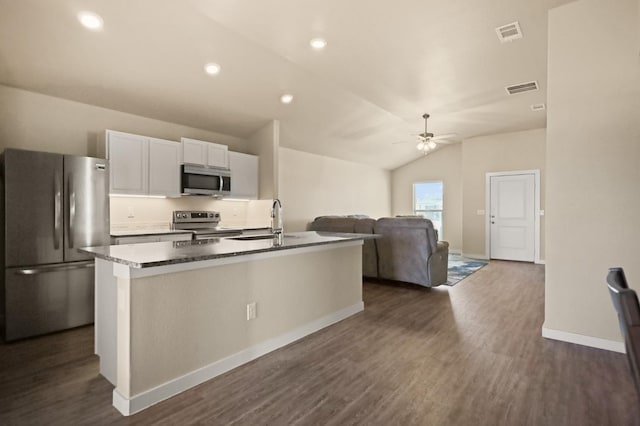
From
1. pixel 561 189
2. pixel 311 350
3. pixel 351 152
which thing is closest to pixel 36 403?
pixel 311 350

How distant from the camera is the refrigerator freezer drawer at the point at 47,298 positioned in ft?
10.00

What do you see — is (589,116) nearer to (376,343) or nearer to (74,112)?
(376,343)

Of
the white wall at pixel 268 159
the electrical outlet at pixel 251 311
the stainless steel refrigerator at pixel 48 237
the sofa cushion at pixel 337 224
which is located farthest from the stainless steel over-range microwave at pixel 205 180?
the electrical outlet at pixel 251 311

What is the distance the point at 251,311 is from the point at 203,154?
9.98 ft

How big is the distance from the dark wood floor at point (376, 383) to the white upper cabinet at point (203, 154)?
2480 mm

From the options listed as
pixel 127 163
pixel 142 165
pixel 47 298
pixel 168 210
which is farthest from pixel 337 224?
pixel 47 298

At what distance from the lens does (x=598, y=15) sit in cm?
290

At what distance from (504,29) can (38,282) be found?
535cm

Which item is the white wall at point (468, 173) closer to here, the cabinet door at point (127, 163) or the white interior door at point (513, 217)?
the white interior door at point (513, 217)

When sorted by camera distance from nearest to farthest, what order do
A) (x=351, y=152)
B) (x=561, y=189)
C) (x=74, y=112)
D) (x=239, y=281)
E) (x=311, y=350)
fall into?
(x=239, y=281), (x=311, y=350), (x=561, y=189), (x=74, y=112), (x=351, y=152)

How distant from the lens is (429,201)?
9.62 metres

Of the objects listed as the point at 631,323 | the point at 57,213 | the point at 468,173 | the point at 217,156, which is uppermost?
the point at 468,173

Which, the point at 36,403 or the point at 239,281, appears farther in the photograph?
the point at 239,281

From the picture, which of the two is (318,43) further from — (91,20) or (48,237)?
(48,237)
